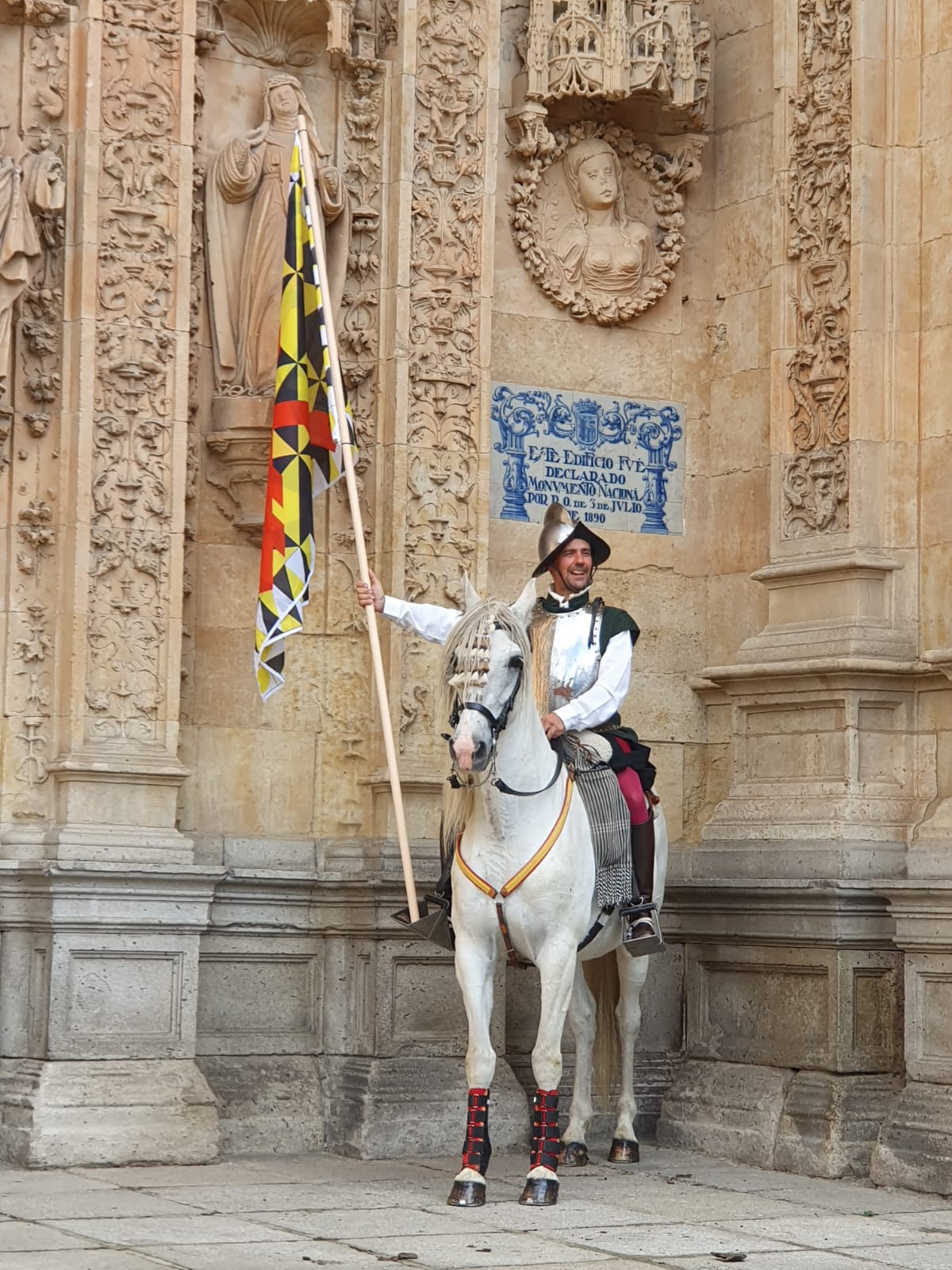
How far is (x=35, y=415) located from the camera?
11.2 meters

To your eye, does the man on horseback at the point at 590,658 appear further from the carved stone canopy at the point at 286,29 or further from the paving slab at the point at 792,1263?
the carved stone canopy at the point at 286,29

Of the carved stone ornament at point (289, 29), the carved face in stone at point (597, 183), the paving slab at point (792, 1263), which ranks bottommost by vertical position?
the paving slab at point (792, 1263)

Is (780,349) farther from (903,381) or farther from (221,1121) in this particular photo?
(221,1121)

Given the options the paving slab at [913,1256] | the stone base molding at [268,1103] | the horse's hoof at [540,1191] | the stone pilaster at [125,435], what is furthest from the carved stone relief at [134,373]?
the paving slab at [913,1256]

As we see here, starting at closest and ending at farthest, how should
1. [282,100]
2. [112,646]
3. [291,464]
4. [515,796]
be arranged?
[515,796] → [291,464] → [112,646] → [282,100]

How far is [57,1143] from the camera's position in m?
10.4

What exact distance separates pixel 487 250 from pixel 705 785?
135 inches

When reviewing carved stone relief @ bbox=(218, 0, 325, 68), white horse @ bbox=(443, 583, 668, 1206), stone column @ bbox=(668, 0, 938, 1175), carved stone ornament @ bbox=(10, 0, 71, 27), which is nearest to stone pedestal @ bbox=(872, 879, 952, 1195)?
stone column @ bbox=(668, 0, 938, 1175)

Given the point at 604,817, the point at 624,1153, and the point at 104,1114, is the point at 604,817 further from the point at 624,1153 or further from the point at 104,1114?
the point at 104,1114

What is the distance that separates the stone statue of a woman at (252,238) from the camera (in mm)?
11711

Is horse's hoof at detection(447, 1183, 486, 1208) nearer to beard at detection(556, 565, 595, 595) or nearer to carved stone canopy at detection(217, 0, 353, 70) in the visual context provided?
beard at detection(556, 565, 595, 595)

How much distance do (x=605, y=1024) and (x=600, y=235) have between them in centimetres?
468

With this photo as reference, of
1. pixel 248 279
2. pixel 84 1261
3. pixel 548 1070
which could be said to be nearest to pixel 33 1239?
pixel 84 1261

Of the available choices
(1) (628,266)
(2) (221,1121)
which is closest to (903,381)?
(1) (628,266)
